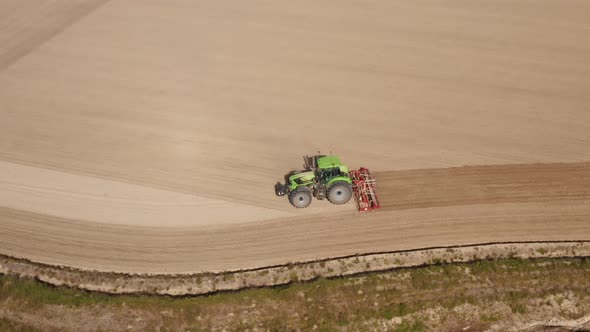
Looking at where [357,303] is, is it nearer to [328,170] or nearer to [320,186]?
[320,186]

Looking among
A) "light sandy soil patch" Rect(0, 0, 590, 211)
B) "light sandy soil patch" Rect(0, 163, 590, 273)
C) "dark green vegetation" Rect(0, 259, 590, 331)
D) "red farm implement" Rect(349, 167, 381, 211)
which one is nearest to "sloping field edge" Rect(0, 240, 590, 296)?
"light sandy soil patch" Rect(0, 163, 590, 273)

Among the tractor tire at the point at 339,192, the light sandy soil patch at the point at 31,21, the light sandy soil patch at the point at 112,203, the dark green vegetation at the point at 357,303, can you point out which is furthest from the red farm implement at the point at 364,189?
the light sandy soil patch at the point at 31,21

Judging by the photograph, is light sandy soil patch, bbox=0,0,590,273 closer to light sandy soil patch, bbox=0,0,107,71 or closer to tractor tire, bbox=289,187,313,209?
light sandy soil patch, bbox=0,0,107,71

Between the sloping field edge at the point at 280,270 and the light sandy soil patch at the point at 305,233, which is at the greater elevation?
the light sandy soil patch at the point at 305,233

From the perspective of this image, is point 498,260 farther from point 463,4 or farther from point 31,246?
point 463,4

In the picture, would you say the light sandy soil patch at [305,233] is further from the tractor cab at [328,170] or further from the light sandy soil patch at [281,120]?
the tractor cab at [328,170]

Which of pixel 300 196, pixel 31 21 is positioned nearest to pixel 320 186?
pixel 300 196
